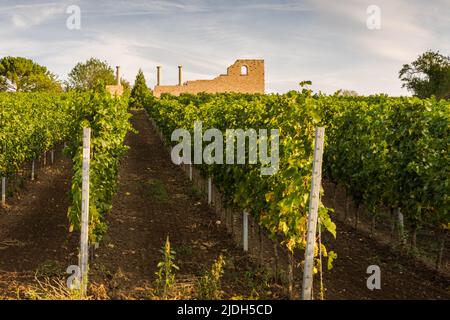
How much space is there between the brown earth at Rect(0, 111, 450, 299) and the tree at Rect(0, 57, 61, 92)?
6633 cm

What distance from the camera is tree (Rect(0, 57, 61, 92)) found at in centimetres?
7719

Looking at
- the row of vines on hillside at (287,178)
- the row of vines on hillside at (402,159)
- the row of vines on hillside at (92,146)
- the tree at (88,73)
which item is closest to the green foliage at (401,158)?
the row of vines on hillside at (402,159)

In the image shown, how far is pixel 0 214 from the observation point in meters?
13.5

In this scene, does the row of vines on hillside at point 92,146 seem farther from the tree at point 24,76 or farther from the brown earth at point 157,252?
the tree at point 24,76

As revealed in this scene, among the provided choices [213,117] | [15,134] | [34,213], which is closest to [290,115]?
[213,117]

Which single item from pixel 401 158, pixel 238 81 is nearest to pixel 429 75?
pixel 238 81

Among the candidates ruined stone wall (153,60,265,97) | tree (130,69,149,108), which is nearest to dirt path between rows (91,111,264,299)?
ruined stone wall (153,60,265,97)

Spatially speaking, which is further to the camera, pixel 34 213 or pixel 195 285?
pixel 34 213

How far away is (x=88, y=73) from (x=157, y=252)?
83.5m

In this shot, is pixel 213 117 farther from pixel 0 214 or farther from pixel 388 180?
pixel 0 214

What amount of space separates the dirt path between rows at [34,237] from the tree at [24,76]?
6500 cm

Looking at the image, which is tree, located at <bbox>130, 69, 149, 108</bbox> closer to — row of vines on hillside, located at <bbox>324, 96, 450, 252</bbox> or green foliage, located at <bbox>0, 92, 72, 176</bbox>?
green foliage, located at <bbox>0, 92, 72, 176</bbox>

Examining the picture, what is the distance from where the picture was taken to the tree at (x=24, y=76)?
253ft

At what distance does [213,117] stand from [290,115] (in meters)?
7.58
